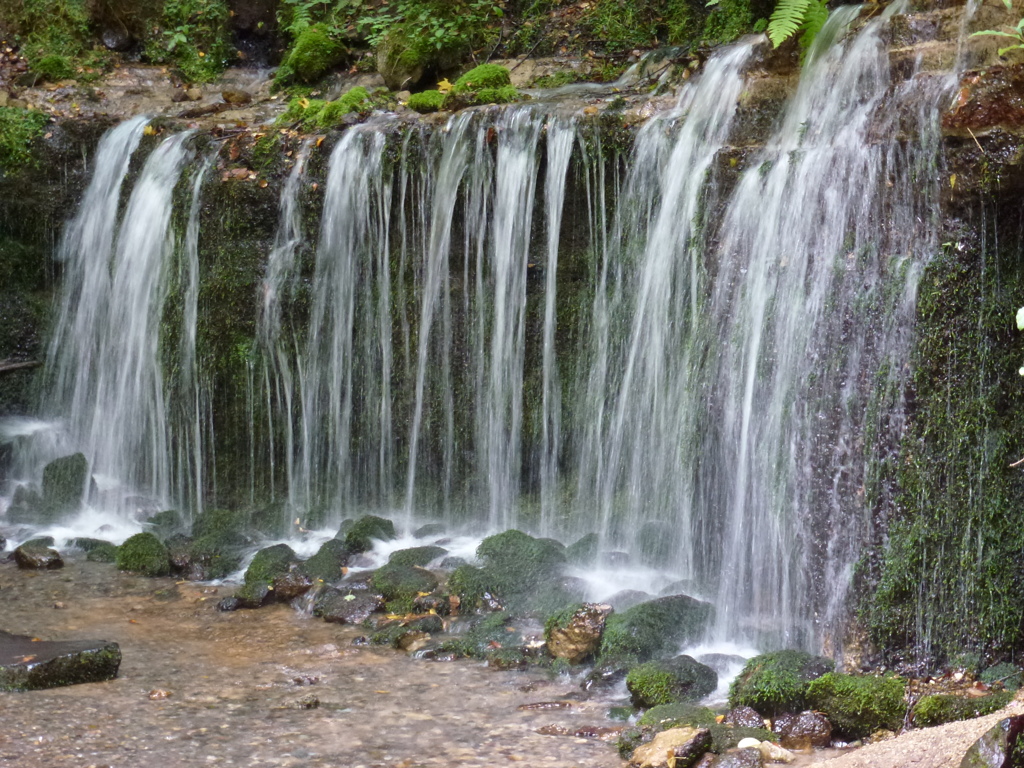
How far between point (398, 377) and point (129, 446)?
2.59 meters

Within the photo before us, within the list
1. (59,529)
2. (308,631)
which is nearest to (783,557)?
(308,631)

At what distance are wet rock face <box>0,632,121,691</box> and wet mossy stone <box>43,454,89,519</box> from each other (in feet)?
12.3

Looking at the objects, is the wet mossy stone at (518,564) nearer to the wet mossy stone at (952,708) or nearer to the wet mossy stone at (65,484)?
the wet mossy stone at (952,708)

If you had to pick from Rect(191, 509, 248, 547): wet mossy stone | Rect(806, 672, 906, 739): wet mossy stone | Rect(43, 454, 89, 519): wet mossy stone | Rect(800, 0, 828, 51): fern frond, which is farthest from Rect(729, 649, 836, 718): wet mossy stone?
Rect(43, 454, 89, 519): wet mossy stone

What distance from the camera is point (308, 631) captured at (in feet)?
21.3

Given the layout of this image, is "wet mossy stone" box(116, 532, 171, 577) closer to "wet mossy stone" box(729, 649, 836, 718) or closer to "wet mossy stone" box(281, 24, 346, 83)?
"wet mossy stone" box(729, 649, 836, 718)

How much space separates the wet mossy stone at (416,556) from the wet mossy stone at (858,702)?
10.5 feet

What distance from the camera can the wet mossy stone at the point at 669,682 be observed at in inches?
204

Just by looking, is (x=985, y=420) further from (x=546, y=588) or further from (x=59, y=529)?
(x=59, y=529)

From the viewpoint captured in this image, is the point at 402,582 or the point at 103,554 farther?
the point at 103,554

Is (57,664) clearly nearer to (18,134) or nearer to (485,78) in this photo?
(485,78)

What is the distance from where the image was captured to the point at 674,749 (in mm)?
4457

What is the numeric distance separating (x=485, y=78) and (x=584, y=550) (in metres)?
4.46

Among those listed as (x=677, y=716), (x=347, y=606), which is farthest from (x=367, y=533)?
(x=677, y=716)
